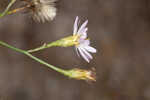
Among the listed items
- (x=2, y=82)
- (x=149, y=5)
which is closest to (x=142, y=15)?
(x=149, y=5)

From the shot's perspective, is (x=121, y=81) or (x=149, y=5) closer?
(x=121, y=81)

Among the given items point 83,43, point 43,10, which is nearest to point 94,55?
point 43,10

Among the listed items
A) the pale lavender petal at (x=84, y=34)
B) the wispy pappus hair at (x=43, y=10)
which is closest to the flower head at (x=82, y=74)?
the pale lavender petal at (x=84, y=34)

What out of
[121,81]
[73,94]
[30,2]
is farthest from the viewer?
[121,81]

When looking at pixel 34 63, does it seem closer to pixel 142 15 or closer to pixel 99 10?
pixel 99 10

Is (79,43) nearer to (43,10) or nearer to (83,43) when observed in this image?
(83,43)
